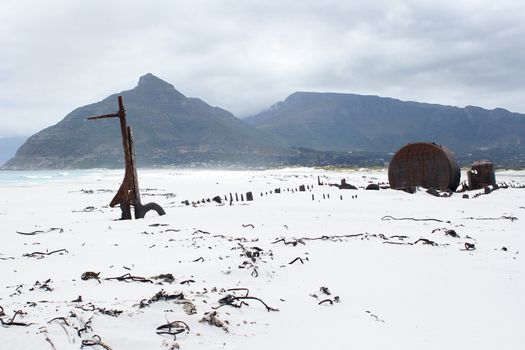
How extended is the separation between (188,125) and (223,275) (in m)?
142

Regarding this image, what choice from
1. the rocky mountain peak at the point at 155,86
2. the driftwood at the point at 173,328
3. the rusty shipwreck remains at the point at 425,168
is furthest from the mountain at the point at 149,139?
the driftwood at the point at 173,328

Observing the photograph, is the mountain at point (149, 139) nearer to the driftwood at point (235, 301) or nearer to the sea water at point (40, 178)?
the sea water at point (40, 178)

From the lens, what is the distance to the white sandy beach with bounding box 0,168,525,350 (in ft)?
12.6

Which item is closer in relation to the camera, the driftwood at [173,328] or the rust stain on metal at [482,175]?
the driftwood at [173,328]

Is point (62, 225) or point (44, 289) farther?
point (62, 225)

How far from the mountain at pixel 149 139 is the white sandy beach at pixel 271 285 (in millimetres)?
100927

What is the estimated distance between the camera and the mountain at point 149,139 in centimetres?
11538

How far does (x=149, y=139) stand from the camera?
130m

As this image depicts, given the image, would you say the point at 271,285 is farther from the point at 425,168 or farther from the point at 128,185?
the point at 425,168

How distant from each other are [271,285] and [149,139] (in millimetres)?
129342

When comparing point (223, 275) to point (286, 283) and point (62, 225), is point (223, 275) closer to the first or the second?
point (286, 283)

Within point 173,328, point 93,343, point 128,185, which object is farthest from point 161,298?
point 128,185

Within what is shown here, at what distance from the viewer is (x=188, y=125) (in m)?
144

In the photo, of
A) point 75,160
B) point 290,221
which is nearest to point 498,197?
point 290,221
